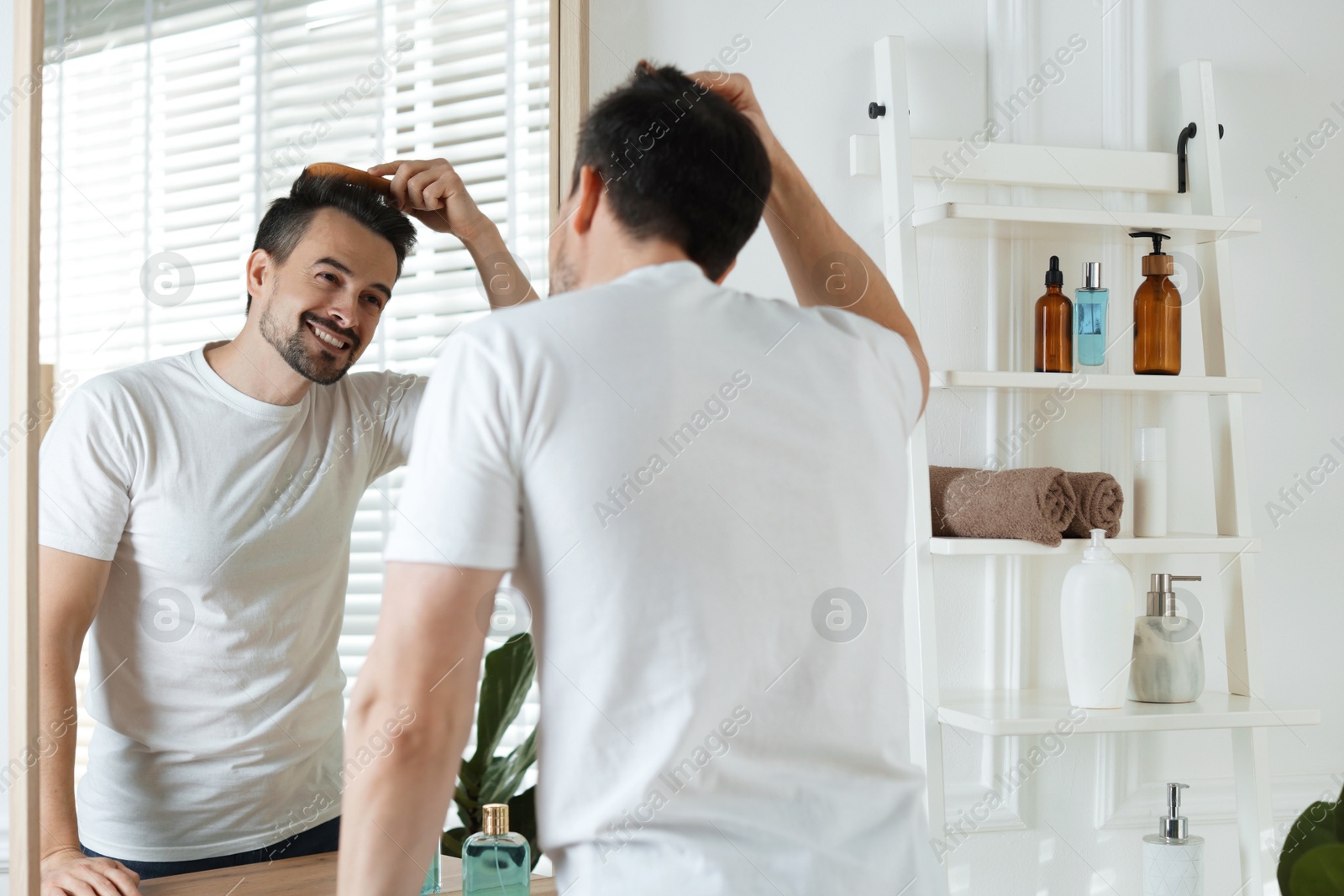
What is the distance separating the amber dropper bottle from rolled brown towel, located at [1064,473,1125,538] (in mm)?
160

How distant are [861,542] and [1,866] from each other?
718mm

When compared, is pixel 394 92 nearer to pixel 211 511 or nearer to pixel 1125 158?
pixel 211 511

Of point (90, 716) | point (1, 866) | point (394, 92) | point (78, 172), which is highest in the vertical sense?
point (394, 92)

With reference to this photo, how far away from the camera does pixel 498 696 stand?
105 centimetres

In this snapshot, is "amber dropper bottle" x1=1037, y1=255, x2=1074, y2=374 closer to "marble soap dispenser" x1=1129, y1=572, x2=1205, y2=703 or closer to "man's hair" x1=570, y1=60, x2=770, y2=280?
"marble soap dispenser" x1=1129, y1=572, x2=1205, y2=703

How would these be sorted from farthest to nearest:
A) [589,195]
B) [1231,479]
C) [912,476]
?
1. [1231,479]
2. [912,476]
3. [589,195]

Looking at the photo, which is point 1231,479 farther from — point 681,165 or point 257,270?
point 257,270

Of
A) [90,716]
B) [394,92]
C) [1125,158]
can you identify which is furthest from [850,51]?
[90,716]

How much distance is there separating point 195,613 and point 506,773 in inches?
13.7

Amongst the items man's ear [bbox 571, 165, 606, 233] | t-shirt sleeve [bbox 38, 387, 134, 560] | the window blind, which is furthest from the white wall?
t-shirt sleeve [bbox 38, 387, 134, 560]

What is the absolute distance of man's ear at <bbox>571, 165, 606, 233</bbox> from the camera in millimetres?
742

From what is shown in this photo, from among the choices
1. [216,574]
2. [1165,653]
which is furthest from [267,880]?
[1165,653]

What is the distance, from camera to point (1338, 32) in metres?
1.67

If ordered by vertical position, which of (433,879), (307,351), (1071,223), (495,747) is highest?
(1071,223)
